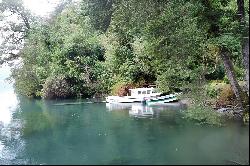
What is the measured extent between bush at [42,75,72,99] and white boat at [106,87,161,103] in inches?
398

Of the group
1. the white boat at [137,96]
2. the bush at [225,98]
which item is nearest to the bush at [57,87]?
the white boat at [137,96]

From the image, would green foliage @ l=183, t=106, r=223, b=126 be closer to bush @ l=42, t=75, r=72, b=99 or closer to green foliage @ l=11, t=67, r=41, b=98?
bush @ l=42, t=75, r=72, b=99

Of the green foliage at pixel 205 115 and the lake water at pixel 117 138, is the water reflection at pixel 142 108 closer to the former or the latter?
the lake water at pixel 117 138

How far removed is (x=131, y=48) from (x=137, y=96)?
6.41m

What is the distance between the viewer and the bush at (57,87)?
5531 cm

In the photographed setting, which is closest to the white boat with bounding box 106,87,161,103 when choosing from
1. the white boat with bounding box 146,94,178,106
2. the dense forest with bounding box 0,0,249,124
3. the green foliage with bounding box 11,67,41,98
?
the white boat with bounding box 146,94,178,106

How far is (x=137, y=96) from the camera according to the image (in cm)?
4631

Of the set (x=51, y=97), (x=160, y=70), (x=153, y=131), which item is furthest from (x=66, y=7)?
(x=153, y=131)

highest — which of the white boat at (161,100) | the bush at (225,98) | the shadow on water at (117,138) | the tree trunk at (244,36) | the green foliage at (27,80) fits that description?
the tree trunk at (244,36)

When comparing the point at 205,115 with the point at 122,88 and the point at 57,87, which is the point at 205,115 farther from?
the point at 57,87

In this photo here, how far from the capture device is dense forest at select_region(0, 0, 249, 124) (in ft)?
63.6

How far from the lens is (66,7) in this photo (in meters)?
62.9

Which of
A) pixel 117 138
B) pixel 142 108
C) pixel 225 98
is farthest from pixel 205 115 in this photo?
pixel 142 108

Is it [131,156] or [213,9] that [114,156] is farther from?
[213,9]
